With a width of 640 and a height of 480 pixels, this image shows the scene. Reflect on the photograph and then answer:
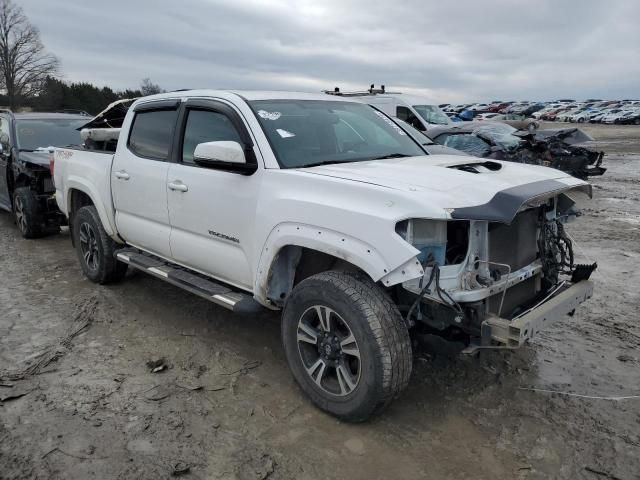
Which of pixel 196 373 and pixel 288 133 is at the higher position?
pixel 288 133

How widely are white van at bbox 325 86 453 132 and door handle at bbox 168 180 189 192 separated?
10.0 meters

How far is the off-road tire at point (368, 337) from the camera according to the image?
9.70 feet

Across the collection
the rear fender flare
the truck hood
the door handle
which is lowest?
the rear fender flare

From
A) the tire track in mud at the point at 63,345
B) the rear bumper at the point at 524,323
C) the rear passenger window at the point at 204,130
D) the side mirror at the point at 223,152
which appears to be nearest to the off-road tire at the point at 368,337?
the rear bumper at the point at 524,323

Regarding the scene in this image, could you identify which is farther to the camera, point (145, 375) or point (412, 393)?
point (145, 375)

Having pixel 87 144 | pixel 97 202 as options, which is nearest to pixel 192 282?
pixel 97 202

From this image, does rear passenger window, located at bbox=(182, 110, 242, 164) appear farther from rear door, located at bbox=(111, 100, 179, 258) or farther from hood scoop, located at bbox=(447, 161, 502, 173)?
hood scoop, located at bbox=(447, 161, 502, 173)

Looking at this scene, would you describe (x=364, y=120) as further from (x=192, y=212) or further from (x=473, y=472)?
(x=473, y=472)

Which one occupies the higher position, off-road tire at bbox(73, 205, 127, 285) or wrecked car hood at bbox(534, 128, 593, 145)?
wrecked car hood at bbox(534, 128, 593, 145)

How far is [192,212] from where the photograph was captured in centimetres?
413

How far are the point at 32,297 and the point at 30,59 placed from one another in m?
58.5

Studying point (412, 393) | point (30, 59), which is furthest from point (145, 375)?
point (30, 59)

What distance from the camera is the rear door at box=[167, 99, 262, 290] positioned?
370 centimetres

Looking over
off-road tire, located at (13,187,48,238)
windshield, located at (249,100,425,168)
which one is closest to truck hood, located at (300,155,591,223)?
windshield, located at (249,100,425,168)
